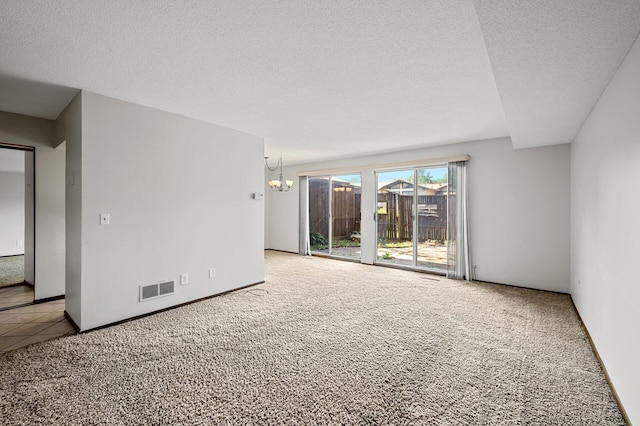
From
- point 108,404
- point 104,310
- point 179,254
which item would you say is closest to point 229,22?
point 108,404

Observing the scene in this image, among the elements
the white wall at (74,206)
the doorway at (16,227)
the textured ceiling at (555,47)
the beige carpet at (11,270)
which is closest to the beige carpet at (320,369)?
the white wall at (74,206)

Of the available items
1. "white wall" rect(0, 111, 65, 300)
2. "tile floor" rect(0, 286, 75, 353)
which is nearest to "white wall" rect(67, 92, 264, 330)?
"tile floor" rect(0, 286, 75, 353)

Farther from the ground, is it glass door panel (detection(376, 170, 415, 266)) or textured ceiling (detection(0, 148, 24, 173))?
textured ceiling (detection(0, 148, 24, 173))

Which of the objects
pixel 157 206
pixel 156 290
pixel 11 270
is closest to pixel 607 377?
pixel 156 290

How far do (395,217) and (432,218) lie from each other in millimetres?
787

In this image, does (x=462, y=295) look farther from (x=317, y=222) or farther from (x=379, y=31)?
(x=317, y=222)

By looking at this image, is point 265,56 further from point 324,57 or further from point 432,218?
point 432,218

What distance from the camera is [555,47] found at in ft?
5.45

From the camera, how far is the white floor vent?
10.8 feet

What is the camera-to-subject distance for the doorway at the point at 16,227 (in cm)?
406

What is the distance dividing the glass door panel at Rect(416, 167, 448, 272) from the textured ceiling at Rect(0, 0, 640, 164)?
1.96 m

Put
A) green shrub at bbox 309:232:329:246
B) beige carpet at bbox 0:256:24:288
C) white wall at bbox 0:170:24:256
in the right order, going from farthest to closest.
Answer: green shrub at bbox 309:232:329:246
white wall at bbox 0:170:24:256
beige carpet at bbox 0:256:24:288

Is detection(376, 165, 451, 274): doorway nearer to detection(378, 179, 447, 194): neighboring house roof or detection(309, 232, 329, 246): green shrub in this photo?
detection(378, 179, 447, 194): neighboring house roof

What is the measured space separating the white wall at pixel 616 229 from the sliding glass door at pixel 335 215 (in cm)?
427
